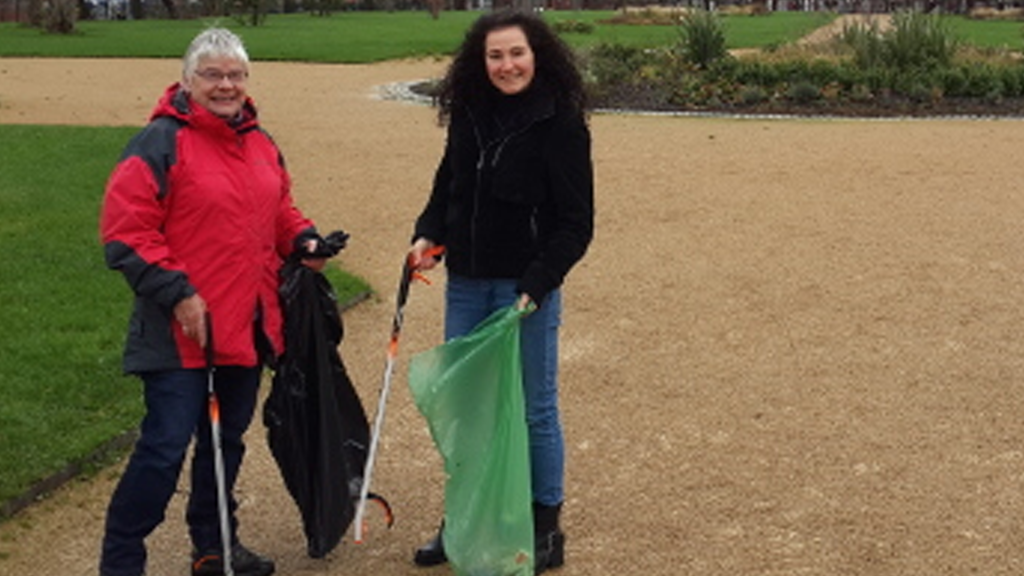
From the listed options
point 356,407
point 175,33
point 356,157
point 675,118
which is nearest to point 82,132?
point 356,157

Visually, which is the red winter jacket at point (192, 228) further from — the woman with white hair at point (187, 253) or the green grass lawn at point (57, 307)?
the green grass lawn at point (57, 307)

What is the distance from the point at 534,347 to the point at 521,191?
0.49 m

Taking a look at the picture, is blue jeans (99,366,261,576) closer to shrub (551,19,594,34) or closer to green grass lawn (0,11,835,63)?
green grass lawn (0,11,835,63)

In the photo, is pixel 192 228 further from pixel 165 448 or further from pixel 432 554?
pixel 432 554

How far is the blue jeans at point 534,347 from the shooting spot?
14.6 ft

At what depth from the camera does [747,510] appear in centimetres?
516

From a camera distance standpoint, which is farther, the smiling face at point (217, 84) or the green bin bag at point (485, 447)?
the green bin bag at point (485, 447)

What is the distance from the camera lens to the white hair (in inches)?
161

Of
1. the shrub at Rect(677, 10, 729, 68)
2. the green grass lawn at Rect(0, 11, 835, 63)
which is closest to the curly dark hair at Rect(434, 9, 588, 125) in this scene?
the shrub at Rect(677, 10, 729, 68)

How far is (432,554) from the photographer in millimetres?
4652

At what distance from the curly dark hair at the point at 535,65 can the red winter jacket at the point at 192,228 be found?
0.62m

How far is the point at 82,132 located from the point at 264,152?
39.0 ft

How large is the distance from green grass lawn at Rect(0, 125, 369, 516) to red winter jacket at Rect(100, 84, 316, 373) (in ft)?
4.52

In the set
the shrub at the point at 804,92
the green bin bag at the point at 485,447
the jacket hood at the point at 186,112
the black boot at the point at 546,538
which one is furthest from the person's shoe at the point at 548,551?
the shrub at the point at 804,92
